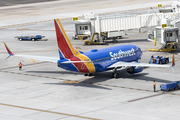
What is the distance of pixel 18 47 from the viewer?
93562 millimetres

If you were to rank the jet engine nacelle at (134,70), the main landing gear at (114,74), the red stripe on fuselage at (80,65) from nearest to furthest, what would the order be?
the red stripe on fuselage at (80,65), the main landing gear at (114,74), the jet engine nacelle at (134,70)

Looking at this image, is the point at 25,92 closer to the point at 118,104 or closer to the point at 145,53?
the point at 118,104

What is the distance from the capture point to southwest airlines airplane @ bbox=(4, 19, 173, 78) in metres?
54.1

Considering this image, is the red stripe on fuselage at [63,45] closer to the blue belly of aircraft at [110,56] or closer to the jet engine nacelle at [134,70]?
the blue belly of aircraft at [110,56]

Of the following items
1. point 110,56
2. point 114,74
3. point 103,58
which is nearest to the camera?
point 103,58

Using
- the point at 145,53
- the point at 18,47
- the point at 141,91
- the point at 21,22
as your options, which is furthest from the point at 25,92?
the point at 21,22

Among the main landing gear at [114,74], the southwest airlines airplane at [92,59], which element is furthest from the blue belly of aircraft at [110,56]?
the main landing gear at [114,74]

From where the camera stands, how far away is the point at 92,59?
5581cm

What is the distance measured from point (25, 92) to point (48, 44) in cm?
4633

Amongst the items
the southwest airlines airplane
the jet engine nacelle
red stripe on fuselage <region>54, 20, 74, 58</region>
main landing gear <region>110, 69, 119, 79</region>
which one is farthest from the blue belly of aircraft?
red stripe on fuselage <region>54, 20, 74, 58</region>

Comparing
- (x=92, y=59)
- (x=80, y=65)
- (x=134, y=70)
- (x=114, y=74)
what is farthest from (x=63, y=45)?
(x=134, y=70)

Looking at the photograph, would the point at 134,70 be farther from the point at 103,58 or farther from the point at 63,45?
the point at 63,45

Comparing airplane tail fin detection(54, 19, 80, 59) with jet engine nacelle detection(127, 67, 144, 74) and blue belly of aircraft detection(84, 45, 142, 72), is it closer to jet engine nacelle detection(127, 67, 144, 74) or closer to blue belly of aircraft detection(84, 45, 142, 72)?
blue belly of aircraft detection(84, 45, 142, 72)

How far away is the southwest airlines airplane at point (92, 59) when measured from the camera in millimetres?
54125
